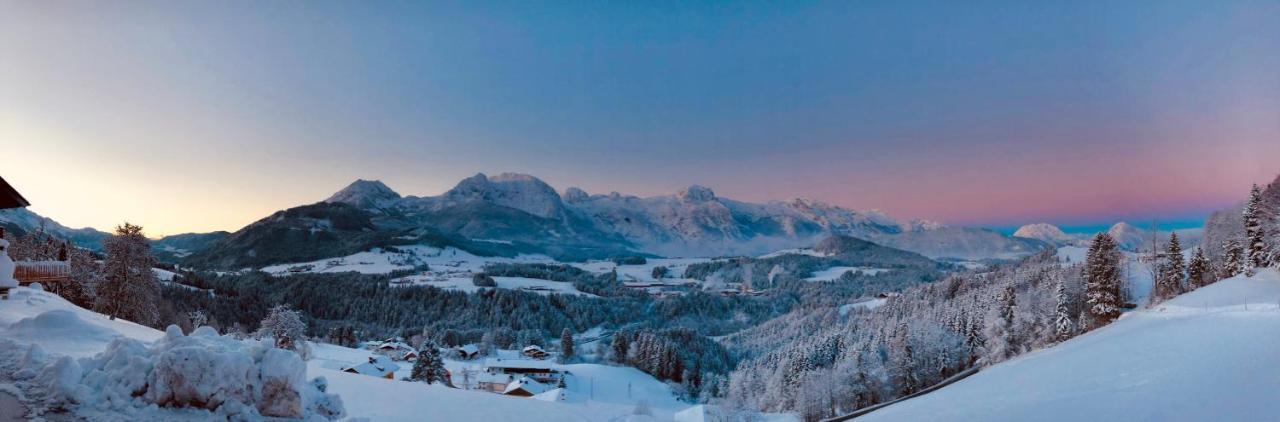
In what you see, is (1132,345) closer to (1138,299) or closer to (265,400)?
(265,400)

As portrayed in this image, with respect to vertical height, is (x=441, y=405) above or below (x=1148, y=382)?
below

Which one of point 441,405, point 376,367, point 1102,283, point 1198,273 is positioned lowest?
point 376,367

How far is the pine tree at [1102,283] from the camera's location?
4506cm

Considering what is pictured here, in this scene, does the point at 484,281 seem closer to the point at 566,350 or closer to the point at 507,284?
the point at 507,284

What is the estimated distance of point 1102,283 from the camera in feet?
150

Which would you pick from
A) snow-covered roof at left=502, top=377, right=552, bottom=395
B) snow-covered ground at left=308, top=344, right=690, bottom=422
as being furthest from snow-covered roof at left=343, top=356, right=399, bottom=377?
snow-covered ground at left=308, top=344, right=690, bottom=422

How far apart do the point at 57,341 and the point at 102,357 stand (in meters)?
3.61

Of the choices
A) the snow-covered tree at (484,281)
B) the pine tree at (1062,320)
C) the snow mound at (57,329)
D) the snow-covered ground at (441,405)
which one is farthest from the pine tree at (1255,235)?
the snow-covered tree at (484,281)

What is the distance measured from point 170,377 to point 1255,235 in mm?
62234

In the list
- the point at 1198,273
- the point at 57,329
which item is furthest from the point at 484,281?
the point at 57,329

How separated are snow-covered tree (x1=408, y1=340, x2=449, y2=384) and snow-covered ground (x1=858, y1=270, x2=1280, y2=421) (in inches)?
1603

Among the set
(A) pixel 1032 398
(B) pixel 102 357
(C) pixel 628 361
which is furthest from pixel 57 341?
(C) pixel 628 361

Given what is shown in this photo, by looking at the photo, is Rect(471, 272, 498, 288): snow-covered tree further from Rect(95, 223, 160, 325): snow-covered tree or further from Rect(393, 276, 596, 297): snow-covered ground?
Rect(95, 223, 160, 325): snow-covered tree

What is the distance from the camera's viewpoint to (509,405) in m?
17.0
